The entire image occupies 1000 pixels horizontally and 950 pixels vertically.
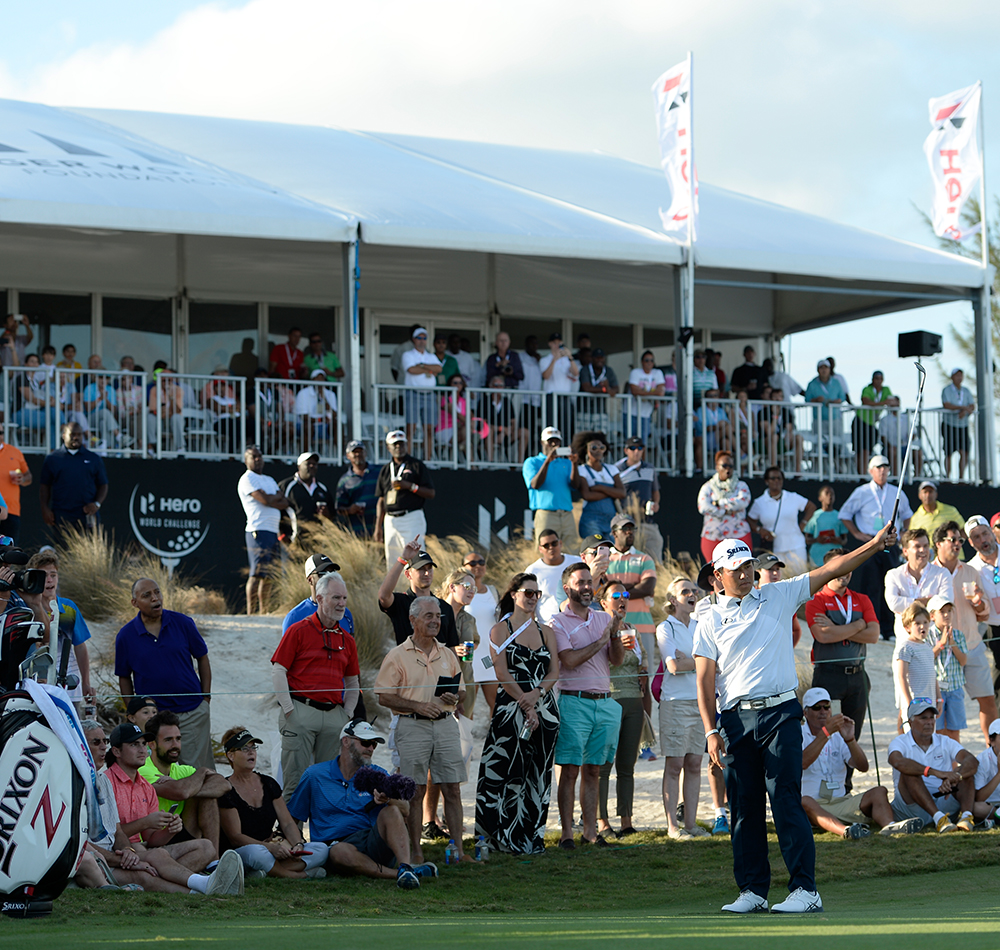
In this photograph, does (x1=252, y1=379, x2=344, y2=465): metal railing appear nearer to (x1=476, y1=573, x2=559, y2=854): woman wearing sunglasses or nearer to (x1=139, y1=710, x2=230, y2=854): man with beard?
(x1=476, y1=573, x2=559, y2=854): woman wearing sunglasses

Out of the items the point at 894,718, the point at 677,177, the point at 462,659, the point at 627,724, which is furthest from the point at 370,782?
the point at 677,177

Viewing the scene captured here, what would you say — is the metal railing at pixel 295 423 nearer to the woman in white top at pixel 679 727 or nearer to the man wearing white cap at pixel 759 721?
the woman in white top at pixel 679 727

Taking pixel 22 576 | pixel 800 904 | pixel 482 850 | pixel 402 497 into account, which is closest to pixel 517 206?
pixel 402 497

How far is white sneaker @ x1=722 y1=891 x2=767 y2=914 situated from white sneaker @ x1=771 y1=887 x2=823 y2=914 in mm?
123

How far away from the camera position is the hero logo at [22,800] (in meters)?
6.43

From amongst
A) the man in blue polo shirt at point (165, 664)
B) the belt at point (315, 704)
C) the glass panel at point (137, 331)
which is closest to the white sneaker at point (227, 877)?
the belt at point (315, 704)

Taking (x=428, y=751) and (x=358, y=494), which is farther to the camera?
(x=358, y=494)

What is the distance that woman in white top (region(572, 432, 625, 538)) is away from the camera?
14898 millimetres

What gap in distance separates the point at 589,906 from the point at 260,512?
7.21m

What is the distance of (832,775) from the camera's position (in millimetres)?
10797

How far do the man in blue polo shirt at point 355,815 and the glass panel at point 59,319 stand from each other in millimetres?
11733

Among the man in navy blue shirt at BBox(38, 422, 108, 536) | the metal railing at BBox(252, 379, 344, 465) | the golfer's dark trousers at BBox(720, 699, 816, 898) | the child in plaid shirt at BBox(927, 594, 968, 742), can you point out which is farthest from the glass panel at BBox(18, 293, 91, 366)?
the golfer's dark trousers at BBox(720, 699, 816, 898)

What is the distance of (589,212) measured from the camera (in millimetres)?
19359

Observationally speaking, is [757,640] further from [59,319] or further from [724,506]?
[59,319]
